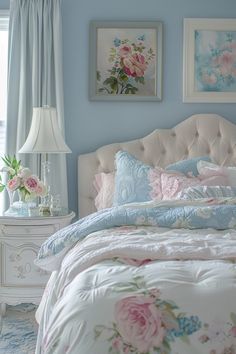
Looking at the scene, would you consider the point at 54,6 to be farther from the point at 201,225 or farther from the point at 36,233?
the point at 201,225

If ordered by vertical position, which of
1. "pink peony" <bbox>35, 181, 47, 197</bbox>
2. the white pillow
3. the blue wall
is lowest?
"pink peony" <bbox>35, 181, 47, 197</bbox>

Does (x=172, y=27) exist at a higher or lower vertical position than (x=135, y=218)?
higher

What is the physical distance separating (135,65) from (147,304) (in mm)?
2712

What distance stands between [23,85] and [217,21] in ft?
5.08

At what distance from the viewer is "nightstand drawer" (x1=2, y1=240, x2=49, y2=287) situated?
11.1 ft

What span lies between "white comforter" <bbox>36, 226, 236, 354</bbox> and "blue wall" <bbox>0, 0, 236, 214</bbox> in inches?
84.5

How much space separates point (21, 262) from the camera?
11.1 ft

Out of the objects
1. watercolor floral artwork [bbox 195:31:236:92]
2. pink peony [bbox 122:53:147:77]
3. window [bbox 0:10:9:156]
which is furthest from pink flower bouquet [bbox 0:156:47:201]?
watercolor floral artwork [bbox 195:31:236:92]

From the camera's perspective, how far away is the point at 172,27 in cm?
404

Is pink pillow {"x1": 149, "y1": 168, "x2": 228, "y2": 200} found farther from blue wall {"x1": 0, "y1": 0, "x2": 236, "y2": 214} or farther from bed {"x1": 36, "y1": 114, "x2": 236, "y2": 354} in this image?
blue wall {"x1": 0, "y1": 0, "x2": 236, "y2": 214}

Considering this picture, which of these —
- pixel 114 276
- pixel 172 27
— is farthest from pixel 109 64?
pixel 114 276

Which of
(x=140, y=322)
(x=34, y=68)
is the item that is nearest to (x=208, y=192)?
(x=140, y=322)

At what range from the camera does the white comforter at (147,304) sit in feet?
5.01

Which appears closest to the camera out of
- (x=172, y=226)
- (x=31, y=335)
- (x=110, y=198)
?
(x=172, y=226)
